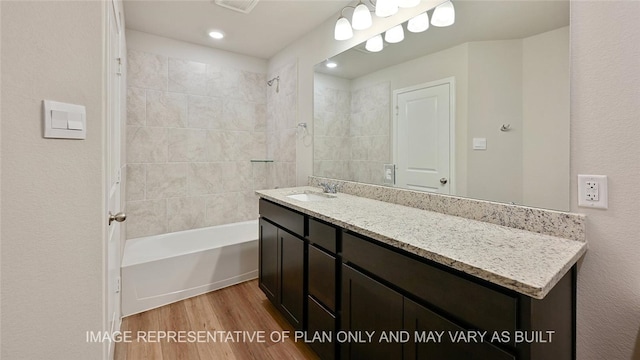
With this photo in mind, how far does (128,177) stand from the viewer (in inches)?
107

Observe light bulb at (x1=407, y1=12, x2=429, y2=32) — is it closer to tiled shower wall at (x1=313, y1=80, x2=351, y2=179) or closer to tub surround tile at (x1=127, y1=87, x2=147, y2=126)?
tiled shower wall at (x1=313, y1=80, x2=351, y2=179)

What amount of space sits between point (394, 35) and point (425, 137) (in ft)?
2.40

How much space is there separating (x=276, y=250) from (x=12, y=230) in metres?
1.40

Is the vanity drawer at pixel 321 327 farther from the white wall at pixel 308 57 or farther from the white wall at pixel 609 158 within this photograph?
the white wall at pixel 308 57

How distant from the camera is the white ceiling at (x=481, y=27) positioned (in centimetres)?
114

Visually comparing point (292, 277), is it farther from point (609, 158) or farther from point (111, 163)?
point (609, 158)

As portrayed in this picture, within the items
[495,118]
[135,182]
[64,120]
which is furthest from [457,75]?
[135,182]

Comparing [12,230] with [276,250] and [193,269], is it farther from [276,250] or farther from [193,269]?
[193,269]

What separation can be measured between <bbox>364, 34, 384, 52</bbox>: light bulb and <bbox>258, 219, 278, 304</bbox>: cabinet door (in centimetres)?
148

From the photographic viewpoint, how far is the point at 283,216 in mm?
1879

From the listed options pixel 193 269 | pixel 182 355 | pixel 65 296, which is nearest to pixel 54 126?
pixel 65 296

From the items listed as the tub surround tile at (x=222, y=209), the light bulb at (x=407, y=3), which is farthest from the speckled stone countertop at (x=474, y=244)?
the tub surround tile at (x=222, y=209)

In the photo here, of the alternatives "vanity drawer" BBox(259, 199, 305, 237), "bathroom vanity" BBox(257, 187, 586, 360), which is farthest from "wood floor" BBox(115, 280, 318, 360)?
"vanity drawer" BBox(259, 199, 305, 237)

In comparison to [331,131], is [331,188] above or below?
below
